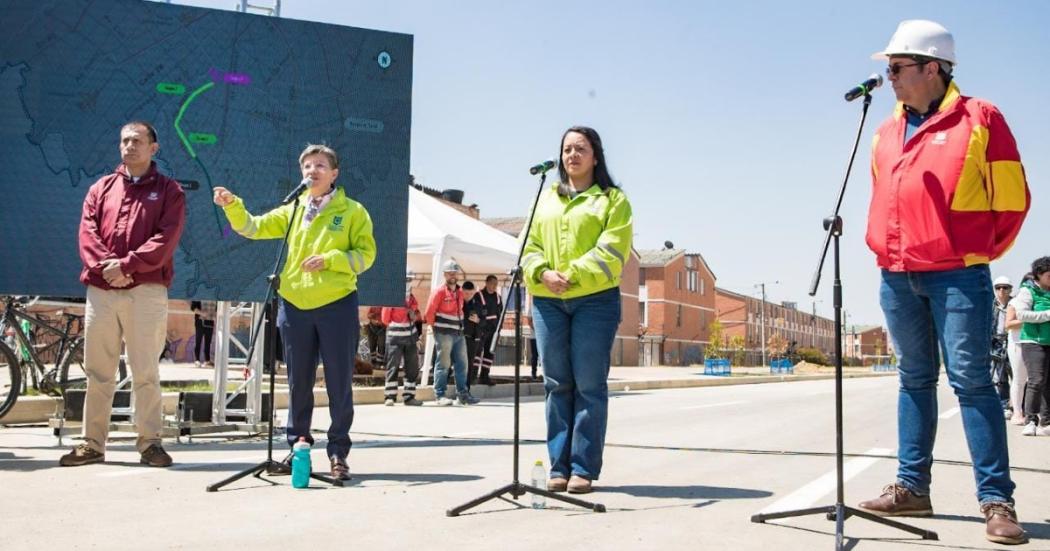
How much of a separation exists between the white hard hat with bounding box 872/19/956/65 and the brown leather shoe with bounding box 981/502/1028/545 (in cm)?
200

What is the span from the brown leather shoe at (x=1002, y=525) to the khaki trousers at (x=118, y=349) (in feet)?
16.2

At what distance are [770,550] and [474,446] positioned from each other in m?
4.30

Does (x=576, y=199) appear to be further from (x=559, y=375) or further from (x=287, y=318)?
(x=287, y=318)

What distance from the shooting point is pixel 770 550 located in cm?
385

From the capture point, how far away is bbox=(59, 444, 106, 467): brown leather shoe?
20.7 ft

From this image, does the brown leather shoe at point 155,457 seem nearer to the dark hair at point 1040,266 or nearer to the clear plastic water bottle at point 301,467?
the clear plastic water bottle at point 301,467

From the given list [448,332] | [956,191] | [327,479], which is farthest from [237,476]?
[448,332]

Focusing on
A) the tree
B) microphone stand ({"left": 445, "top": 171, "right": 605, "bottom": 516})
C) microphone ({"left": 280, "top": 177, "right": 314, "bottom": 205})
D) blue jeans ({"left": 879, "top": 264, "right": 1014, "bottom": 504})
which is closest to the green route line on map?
microphone ({"left": 280, "top": 177, "right": 314, "bottom": 205})

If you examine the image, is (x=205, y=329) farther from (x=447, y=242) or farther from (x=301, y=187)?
(x=301, y=187)

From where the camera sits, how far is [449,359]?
1461 centimetres

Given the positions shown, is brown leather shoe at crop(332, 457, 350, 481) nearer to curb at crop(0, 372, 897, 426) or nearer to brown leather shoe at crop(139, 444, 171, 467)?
brown leather shoe at crop(139, 444, 171, 467)

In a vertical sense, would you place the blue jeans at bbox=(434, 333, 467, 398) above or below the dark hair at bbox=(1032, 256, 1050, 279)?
below

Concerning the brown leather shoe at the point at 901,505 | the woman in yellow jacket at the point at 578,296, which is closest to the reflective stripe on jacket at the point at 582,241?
the woman in yellow jacket at the point at 578,296

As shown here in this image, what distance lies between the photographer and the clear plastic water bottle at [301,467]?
540 centimetres
